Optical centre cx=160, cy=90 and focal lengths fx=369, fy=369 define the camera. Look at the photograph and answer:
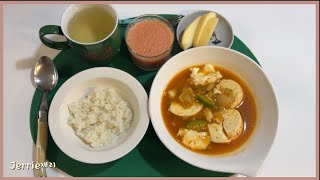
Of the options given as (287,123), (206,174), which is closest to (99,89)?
(206,174)

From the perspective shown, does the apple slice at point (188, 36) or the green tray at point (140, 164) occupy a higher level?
the apple slice at point (188, 36)

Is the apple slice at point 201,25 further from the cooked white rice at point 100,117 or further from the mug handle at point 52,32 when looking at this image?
the mug handle at point 52,32

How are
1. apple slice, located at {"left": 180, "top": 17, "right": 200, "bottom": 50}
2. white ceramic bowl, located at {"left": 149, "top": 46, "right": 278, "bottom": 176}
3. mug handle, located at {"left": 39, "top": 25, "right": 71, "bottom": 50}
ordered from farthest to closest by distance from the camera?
1. apple slice, located at {"left": 180, "top": 17, "right": 200, "bottom": 50}
2. mug handle, located at {"left": 39, "top": 25, "right": 71, "bottom": 50}
3. white ceramic bowl, located at {"left": 149, "top": 46, "right": 278, "bottom": 176}

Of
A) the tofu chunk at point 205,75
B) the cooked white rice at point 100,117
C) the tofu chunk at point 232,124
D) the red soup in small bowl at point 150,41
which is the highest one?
the red soup in small bowl at point 150,41

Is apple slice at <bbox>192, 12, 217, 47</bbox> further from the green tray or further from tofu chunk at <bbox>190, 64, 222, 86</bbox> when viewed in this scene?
the green tray

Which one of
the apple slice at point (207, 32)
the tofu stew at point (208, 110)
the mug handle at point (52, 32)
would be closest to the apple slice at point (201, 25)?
the apple slice at point (207, 32)

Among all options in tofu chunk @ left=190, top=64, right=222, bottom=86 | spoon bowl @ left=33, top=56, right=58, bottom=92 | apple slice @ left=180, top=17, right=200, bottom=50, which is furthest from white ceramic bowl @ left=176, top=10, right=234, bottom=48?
spoon bowl @ left=33, top=56, right=58, bottom=92
